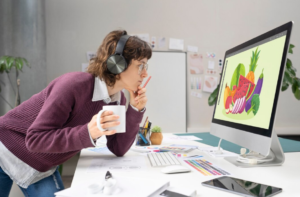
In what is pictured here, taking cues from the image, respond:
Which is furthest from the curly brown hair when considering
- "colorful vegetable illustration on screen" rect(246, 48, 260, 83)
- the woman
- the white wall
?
the white wall

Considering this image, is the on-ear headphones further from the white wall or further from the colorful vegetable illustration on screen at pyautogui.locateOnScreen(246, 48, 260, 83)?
the white wall

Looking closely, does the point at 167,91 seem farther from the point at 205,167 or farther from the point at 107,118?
the point at 107,118

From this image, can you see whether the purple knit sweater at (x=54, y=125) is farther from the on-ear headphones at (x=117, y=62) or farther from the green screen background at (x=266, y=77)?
the green screen background at (x=266, y=77)

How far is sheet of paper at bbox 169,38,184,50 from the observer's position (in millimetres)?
3666

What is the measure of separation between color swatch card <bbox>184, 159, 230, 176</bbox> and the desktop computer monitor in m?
0.10

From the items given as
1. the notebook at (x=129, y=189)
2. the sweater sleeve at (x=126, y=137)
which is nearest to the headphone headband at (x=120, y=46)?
the sweater sleeve at (x=126, y=137)

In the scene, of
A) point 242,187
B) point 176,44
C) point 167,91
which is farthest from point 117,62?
point 176,44

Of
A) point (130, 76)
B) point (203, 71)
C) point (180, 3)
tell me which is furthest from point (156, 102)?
point (130, 76)

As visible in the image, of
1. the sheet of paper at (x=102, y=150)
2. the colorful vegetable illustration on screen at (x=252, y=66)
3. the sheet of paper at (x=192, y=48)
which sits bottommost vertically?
the sheet of paper at (x=102, y=150)

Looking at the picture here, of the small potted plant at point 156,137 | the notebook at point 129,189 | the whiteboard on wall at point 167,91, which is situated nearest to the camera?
the notebook at point 129,189

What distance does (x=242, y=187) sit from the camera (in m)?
0.71

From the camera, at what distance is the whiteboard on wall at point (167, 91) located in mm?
3609

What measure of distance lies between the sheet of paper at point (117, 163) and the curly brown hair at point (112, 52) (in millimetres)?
293

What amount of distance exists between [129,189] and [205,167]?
37 centimetres
